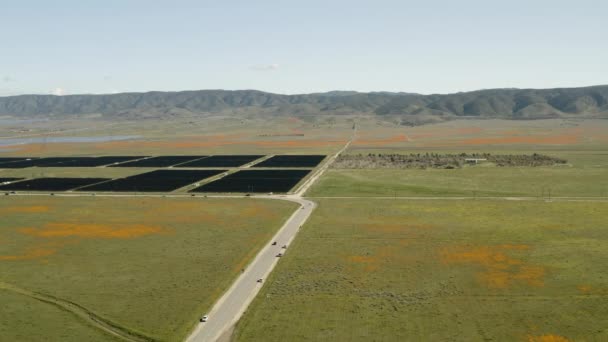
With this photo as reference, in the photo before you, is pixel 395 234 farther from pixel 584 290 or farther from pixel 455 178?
pixel 455 178

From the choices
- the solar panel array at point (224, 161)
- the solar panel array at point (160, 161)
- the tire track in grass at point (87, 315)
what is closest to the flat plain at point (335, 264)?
the tire track in grass at point (87, 315)

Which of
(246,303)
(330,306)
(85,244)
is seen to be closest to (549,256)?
(330,306)

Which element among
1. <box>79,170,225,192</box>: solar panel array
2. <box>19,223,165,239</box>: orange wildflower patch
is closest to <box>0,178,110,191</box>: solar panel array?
<box>79,170,225,192</box>: solar panel array

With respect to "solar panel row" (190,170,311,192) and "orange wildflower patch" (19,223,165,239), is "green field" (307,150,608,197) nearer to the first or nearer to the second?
"solar panel row" (190,170,311,192)

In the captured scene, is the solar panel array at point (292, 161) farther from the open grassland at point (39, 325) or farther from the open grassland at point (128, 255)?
the open grassland at point (39, 325)

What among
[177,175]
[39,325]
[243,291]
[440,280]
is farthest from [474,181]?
[39,325]
